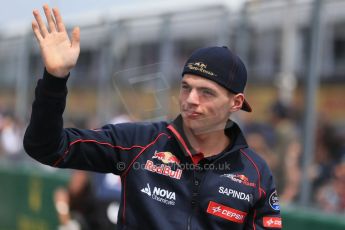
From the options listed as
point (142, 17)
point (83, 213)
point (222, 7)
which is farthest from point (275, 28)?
point (83, 213)

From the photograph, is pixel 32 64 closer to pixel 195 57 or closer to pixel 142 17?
pixel 142 17

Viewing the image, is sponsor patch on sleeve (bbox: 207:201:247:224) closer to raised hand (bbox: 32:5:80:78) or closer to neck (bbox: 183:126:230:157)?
neck (bbox: 183:126:230:157)

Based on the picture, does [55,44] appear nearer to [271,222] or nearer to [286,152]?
[271,222]

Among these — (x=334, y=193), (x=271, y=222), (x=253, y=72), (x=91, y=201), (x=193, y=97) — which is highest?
(x=193, y=97)

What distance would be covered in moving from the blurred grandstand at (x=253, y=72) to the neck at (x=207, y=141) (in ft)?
7.19

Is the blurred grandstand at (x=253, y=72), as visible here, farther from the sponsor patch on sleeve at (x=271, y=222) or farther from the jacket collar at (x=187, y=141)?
the sponsor patch on sleeve at (x=271, y=222)

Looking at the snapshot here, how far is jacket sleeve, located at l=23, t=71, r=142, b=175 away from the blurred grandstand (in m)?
2.22

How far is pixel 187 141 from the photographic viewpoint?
333cm

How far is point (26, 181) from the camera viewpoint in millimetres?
10852

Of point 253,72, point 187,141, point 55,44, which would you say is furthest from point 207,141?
point 253,72

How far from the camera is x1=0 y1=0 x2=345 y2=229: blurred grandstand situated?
665cm

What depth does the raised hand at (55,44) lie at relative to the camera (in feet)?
9.78

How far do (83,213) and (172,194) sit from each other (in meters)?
5.23

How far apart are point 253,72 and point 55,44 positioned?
192 inches
